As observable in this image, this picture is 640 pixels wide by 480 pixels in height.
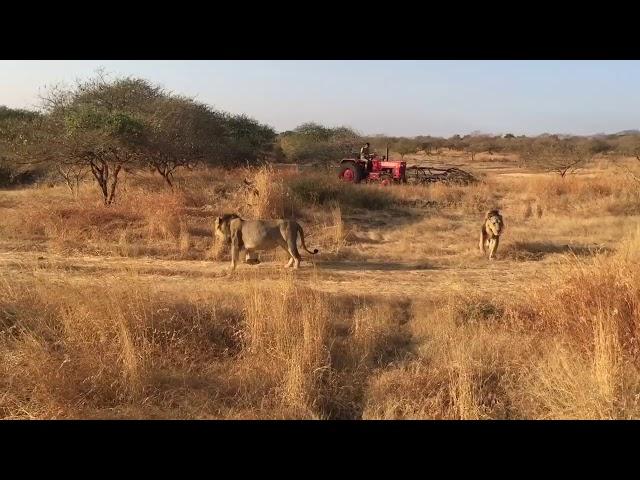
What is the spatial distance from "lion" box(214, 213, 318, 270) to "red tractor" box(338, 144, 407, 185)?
1496 centimetres

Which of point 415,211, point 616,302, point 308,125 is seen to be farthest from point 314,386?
point 308,125

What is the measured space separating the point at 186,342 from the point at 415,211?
505 inches

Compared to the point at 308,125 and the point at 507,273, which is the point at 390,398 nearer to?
the point at 507,273

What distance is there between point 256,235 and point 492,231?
509 centimetres

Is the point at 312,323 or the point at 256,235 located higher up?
the point at 256,235

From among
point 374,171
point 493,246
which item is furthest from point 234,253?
point 374,171

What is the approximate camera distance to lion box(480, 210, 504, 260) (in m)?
11.2

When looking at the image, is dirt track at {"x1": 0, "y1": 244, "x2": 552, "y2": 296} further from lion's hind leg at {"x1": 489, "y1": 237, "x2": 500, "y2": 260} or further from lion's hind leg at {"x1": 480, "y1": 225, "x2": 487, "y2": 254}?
lion's hind leg at {"x1": 480, "y1": 225, "x2": 487, "y2": 254}

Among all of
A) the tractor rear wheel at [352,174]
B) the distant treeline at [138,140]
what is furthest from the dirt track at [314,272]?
the tractor rear wheel at [352,174]

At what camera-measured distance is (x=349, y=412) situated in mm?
4801

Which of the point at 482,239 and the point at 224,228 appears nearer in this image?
the point at 224,228

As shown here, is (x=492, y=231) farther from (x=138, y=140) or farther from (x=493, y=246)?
(x=138, y=140)

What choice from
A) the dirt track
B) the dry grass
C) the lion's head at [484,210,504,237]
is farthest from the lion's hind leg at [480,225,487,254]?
the dry grass

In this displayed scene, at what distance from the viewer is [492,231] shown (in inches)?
445
